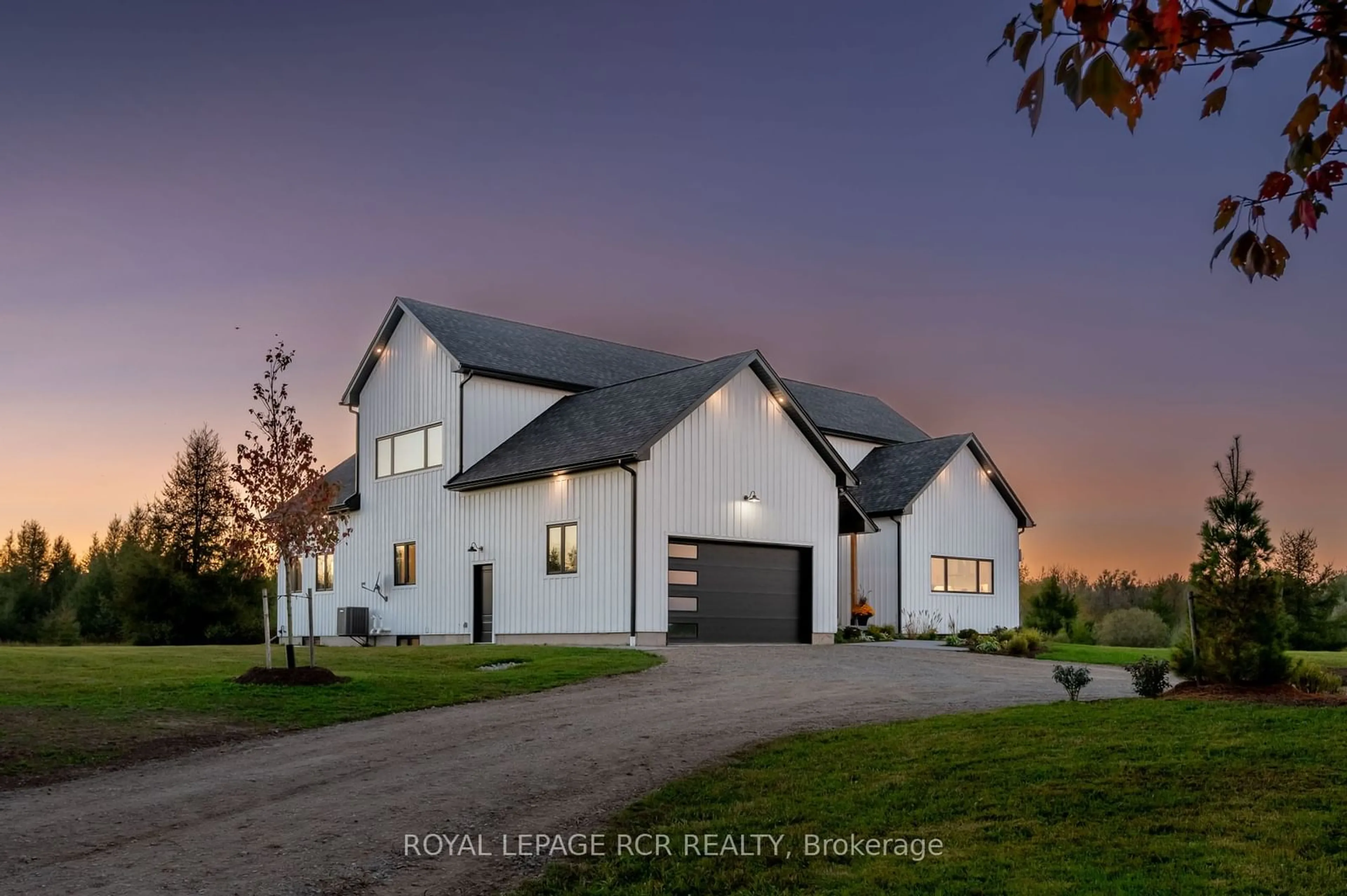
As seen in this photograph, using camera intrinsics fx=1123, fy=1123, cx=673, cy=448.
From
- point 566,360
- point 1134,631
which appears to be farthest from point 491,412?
point 1134,631

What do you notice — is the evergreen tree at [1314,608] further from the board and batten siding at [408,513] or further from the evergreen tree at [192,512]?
A: the evergreen tree at [192,512]

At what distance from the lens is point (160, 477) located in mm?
54406

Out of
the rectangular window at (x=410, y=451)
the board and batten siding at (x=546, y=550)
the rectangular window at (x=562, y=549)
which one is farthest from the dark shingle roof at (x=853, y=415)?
the rectangular window at (x=562, y=549)

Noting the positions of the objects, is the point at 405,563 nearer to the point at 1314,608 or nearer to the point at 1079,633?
the point at 1079,633

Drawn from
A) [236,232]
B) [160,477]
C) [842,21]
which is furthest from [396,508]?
[160,477]

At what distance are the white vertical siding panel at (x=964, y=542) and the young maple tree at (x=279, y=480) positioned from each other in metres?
19.4

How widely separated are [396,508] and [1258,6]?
2944 cm

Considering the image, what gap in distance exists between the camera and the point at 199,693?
50.9 ft

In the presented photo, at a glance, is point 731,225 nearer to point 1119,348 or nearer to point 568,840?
point 1119,348

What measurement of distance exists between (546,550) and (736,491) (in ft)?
15.5

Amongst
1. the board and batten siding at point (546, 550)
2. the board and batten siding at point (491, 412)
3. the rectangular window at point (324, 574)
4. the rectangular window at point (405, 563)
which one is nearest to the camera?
the board and batten siding at point (546, 550)

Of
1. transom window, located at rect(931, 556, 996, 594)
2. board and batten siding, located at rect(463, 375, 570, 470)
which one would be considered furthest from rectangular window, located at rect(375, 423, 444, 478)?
transom window, located at rect(931, 556, 996, 594)

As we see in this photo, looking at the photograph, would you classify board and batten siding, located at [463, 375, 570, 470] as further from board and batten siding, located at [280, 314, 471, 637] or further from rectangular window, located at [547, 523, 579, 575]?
rectangular window, located at [547, 523, 579, 575]

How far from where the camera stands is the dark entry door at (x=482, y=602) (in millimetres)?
28328
